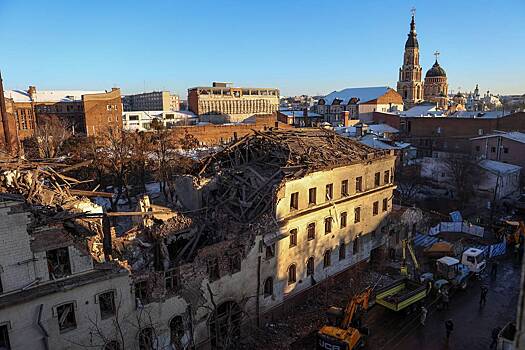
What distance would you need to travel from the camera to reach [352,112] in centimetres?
10838

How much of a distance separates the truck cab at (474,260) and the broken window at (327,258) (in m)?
11.1

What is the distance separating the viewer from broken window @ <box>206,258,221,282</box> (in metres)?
20.2

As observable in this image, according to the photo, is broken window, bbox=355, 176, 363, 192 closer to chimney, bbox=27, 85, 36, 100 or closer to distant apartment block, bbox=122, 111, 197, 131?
distant apartment block, bbox=122, 111, 197, 131

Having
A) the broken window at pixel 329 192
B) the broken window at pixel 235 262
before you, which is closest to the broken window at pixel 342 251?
the broken window at pixel 329 192

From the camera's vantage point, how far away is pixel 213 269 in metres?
20.6

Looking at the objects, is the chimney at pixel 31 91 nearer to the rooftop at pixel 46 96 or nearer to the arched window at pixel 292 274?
the rooftop at pixel 46 96

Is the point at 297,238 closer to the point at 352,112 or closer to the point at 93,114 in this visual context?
the point at 93,114

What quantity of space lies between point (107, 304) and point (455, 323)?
20960 mm

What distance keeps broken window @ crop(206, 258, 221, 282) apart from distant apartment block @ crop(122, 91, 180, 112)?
112630mm

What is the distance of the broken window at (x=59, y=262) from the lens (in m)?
16.0

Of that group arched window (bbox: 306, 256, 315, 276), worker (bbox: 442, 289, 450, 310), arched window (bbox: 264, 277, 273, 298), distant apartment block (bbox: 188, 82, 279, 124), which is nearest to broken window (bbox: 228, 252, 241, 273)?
arched window (bbox: 264, 277, 273, 298)

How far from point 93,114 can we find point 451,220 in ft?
Result: 219

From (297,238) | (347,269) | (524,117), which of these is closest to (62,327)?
(297,238)

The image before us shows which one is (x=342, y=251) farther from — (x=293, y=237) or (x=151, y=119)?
(x=151, y=119)
